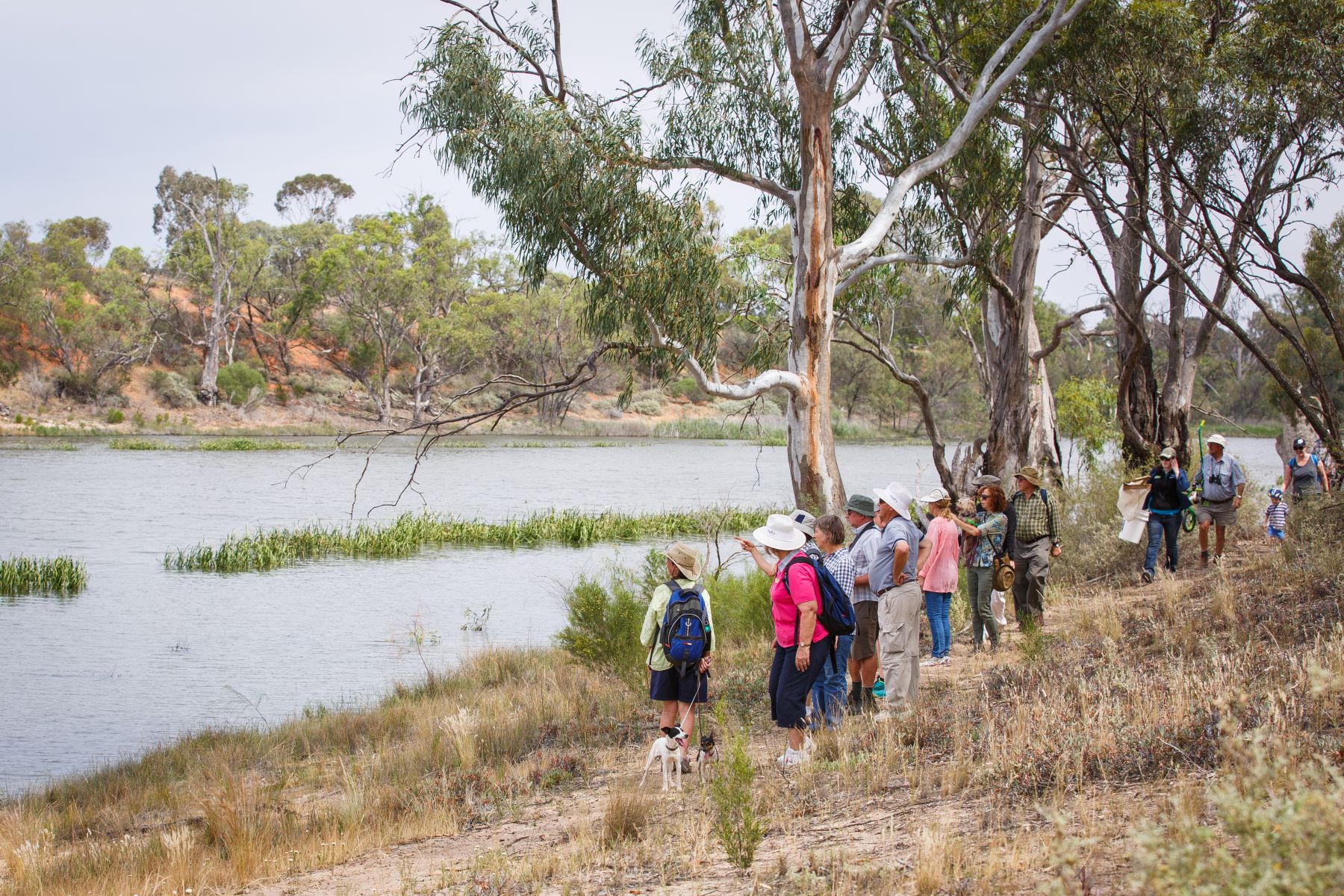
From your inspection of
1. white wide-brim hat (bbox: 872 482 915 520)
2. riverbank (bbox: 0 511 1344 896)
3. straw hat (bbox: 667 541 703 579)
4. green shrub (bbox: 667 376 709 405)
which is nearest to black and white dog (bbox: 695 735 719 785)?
riverbank (bbox: 0 511 1344 896)

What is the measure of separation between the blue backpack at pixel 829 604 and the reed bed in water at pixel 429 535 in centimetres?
1171

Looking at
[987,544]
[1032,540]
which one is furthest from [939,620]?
[1032,540]

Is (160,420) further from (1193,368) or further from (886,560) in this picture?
(886,560)

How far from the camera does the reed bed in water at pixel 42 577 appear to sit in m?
17.1

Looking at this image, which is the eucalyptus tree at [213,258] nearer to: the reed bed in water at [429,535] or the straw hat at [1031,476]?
the reed bed in water at [429,535]

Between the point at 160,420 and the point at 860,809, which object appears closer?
the point at 860,809

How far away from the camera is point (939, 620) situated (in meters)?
8.73

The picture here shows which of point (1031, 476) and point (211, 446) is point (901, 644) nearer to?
point (1031, 476)

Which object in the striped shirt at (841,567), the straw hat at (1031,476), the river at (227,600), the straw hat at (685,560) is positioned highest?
the straw hat at (1031,476)

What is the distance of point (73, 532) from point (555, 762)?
19319 millimetres

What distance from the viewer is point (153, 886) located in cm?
527

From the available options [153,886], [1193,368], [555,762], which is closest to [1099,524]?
[1193,368]

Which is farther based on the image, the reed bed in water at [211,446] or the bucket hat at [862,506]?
the reed bed in water at [211,446]

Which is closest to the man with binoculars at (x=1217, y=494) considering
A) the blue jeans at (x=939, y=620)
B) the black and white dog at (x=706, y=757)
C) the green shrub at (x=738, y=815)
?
the blue jeans at (x=939, y=620)
